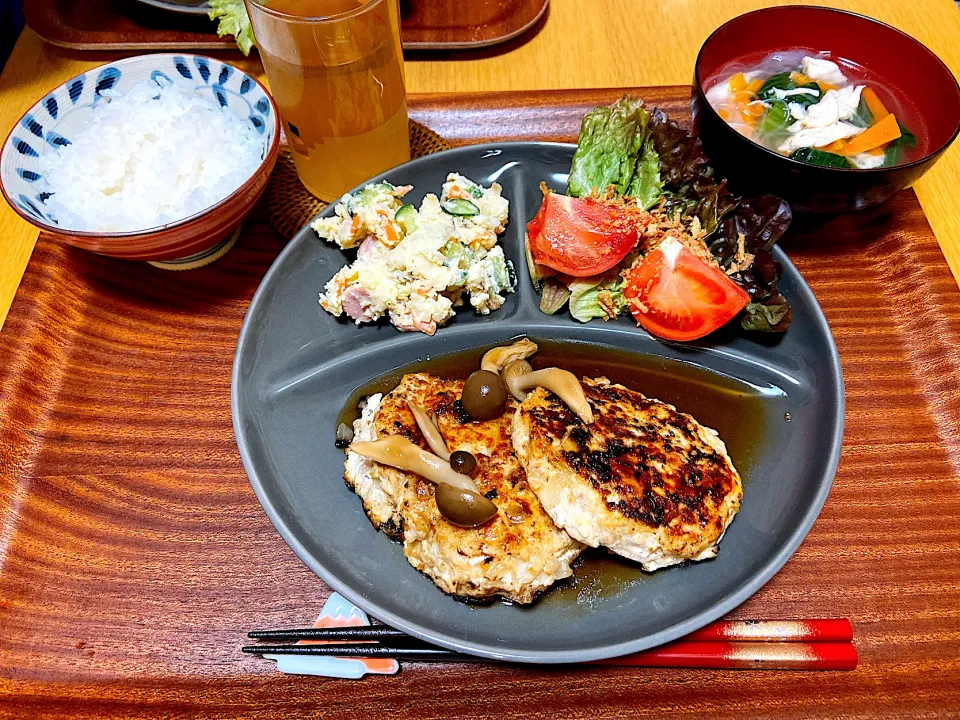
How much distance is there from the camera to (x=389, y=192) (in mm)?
2211

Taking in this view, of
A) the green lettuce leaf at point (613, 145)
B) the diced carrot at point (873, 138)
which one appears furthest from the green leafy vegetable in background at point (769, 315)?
the diced carrot at point (873, 138)

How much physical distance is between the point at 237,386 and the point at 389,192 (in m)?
0.85

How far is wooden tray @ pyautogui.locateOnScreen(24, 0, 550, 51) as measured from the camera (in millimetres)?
3025

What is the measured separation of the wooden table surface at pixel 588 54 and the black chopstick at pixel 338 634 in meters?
2.39

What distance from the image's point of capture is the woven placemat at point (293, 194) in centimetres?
247

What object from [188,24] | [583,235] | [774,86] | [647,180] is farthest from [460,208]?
[188,24]

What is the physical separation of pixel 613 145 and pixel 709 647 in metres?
1.68

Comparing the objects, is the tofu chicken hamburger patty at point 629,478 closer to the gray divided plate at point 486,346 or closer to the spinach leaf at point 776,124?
the gray divided plate at point 486,346

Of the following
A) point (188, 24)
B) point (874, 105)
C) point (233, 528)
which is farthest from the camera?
point (188, 24)

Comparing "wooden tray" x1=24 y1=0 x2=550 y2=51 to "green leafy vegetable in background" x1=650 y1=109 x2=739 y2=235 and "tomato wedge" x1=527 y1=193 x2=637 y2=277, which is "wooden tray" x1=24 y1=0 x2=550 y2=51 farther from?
"tomato wedge" x1=527 y1=193 x2=637 y2=277

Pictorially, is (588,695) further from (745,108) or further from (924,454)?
(745,108)

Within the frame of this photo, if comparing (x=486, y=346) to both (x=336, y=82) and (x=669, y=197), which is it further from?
(x=336, y=82)

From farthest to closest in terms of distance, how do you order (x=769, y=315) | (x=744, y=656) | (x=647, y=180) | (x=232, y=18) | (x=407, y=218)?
(x=232, y=18)
(x=647, y=180)
(x=407, y=218)
(x=769, y=315)
(x=744, y=656)

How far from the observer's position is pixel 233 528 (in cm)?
188
